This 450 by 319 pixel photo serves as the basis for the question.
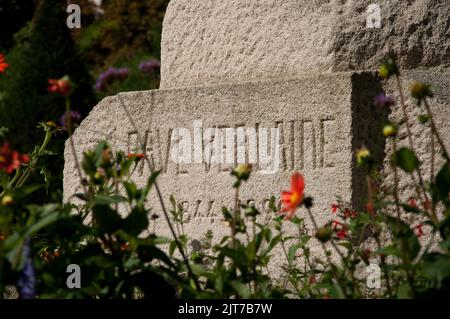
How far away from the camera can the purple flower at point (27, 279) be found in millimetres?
1859

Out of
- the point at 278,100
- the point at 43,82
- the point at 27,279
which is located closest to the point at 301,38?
the point at 278,100

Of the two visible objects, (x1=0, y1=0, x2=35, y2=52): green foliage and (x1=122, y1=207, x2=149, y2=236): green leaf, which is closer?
(x1=122, y1=207, x2=149, y2=236): green leaf

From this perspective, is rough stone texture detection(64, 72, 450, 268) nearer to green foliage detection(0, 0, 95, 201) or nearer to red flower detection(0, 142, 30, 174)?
red flower detection(0, 142, 30, 174)

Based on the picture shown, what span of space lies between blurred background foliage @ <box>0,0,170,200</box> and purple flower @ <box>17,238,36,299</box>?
50cm

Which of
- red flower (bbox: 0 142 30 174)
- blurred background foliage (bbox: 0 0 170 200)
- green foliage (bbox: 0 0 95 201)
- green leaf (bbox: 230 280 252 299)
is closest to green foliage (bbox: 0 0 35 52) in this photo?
blurred background foliage (bbox: 0 0 170 200)

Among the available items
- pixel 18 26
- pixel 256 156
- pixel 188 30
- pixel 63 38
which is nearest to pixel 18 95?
pixel 63 38

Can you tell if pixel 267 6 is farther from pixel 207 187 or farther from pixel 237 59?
pixel 207 187

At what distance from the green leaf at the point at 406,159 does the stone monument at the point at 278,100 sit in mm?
1216

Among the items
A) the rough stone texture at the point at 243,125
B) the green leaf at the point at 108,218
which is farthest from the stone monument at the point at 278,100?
the green leaf at the point at 108,218

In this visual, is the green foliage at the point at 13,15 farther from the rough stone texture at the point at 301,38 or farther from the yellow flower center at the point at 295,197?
the yellow flower center at the point at 295,197

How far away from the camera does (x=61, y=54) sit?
8633 millimetres

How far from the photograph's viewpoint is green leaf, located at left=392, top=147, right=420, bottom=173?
196cm

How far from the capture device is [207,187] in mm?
3588
